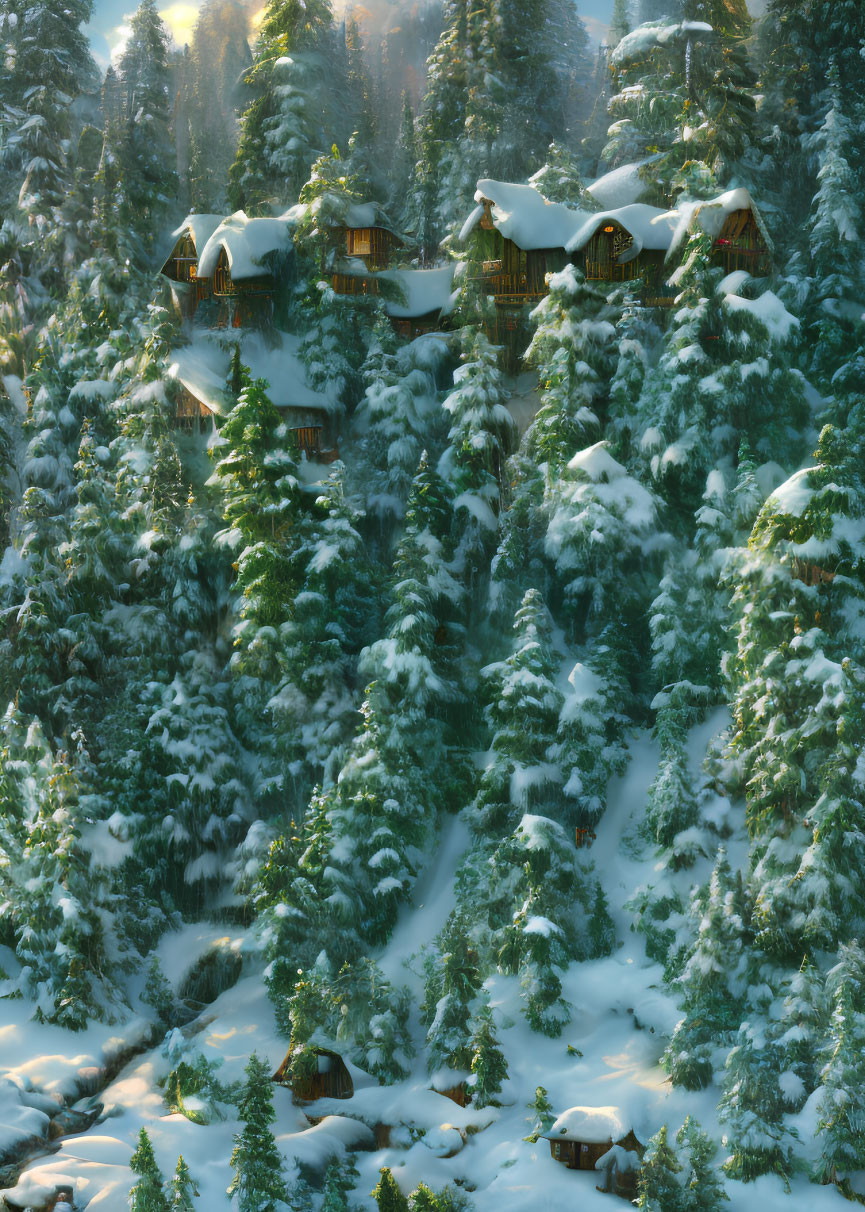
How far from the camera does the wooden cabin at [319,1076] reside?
26781 mm

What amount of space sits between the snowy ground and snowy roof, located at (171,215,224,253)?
26547 millimetres

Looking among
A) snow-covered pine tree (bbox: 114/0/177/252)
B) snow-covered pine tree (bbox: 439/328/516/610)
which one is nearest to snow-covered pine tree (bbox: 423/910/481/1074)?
snow-covered pine tree (bbox: 439/328/516/610)

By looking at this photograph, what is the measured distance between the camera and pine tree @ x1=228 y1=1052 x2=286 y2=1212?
2186cm

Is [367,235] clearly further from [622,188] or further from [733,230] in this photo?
[733,230]

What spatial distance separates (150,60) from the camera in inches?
2453

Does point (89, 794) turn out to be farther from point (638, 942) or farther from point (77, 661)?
point (638, 942)

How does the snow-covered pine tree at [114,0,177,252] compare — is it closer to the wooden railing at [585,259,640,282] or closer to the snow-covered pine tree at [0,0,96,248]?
the snow-covered pine tree at [0,0,96,248]

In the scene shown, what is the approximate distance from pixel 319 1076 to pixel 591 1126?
7077 millimetres

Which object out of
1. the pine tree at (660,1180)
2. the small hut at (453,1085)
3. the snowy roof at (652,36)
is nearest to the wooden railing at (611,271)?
the snowy roof at (652,36)

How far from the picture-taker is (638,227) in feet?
128

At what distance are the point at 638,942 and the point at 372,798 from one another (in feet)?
25.8

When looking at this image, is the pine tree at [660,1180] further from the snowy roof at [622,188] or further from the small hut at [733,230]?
the snowy roof at [622,188]

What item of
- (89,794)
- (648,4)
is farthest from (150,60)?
(89,794)

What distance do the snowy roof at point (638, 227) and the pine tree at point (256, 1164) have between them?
29.1 meters
